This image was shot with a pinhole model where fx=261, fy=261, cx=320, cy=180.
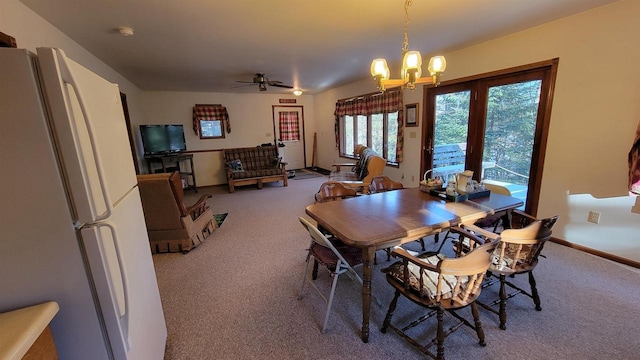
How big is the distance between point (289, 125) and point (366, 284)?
669 cm

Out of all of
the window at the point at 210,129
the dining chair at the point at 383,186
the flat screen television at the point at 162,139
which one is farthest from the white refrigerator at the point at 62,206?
the window at the point at 210,129

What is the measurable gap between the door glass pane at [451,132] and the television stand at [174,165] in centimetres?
518

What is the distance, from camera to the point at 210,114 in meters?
6.62

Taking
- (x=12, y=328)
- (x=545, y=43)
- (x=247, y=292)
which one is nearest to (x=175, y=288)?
(x=247, y=292)

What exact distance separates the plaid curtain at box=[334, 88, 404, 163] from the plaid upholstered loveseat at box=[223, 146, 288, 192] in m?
2.02

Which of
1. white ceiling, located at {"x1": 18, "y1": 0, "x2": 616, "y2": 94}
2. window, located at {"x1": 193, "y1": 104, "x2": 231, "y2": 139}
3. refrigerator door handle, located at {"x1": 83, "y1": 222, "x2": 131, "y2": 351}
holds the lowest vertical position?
refrigerator door handle, located at {"x1": 83, "y1": 222, "x2": 131, "y2": 351}

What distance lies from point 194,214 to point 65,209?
2423 millimetres

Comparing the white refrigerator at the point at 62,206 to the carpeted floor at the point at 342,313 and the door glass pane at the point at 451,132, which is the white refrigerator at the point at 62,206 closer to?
the carpeted floor at the point at 342,313

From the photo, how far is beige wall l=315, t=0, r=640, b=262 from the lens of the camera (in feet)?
7.57

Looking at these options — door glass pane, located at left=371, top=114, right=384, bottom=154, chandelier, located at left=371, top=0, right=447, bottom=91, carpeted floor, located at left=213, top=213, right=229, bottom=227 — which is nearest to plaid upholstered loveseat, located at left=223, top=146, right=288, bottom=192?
carpeted floor, located at left=213, top=213, right=229, bottom=227

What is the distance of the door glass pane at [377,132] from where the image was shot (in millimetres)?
5504

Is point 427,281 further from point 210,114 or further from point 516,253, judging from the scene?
point 210,114

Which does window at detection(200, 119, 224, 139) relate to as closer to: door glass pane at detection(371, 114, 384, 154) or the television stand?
the television stand

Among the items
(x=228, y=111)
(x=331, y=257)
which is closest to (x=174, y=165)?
(x=228, y=111)
